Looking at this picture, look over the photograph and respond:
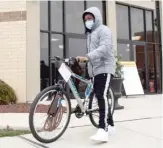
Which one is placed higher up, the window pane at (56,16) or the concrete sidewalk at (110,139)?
the window pane at (56,16)

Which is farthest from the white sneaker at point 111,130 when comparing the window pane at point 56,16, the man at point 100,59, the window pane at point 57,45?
the window pane at point 56,16

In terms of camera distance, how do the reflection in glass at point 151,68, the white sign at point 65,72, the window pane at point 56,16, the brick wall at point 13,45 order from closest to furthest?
the white sign at point 65,72 < the brick wall at point 13,45 < the window pane at point 56,16 < the reflection in glass at point 151,68

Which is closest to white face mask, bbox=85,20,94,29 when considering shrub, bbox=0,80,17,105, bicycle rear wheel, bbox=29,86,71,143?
bicycle rear wheel, bbox=29,86,71,143

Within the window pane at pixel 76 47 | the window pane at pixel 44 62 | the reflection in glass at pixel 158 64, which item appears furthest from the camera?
the reflection in glass at pixel 158 64

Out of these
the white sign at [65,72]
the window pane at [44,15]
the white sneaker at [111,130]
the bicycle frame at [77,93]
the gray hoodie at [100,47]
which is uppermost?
the window pane at [44,15]

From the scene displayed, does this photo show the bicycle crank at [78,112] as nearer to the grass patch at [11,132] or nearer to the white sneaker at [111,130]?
the white sneaker at [111,130]

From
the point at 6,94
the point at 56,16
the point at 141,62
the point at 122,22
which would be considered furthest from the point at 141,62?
the point at 6,94

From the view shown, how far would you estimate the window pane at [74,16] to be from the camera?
12.1 metres

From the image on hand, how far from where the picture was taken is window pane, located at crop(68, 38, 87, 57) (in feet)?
39.0

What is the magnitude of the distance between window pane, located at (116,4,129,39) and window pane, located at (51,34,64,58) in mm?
2997

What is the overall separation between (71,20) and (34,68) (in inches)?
127

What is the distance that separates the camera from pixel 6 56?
32.0 ft

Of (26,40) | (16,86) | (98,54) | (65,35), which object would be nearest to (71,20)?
(65,35)

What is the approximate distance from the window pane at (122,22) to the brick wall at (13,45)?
505 cm
